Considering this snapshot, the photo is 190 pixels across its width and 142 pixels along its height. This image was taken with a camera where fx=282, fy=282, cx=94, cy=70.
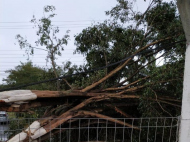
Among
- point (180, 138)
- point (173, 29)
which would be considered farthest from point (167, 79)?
point (180, 138)

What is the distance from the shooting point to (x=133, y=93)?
209 inches

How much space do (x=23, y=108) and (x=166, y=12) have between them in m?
3.43

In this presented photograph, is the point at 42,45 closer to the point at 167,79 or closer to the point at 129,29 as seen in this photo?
the point at 129,29

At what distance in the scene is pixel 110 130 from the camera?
17.4 ft

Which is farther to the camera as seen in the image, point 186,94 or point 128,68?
point 128,68

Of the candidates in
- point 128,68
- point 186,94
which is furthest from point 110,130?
point 186,94

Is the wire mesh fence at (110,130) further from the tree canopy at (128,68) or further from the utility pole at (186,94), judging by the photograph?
the utility pole at (186,94)

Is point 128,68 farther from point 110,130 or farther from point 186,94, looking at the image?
point 186,94

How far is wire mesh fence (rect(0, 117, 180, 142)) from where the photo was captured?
4.29 metres

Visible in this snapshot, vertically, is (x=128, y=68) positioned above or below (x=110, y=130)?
above

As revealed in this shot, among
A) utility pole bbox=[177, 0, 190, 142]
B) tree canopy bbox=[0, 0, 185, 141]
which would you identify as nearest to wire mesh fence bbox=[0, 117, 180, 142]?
tree canopy bbox=[0, 0, 185, 141]

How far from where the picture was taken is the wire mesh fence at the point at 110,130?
429 cm

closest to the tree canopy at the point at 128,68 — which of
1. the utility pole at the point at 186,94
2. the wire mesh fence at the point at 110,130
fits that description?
the wire mesh fence at the point at 110,130

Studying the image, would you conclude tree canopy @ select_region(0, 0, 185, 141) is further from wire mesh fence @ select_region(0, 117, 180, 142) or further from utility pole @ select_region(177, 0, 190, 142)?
utility pole @ select_region(177, 0, 190, 142)
